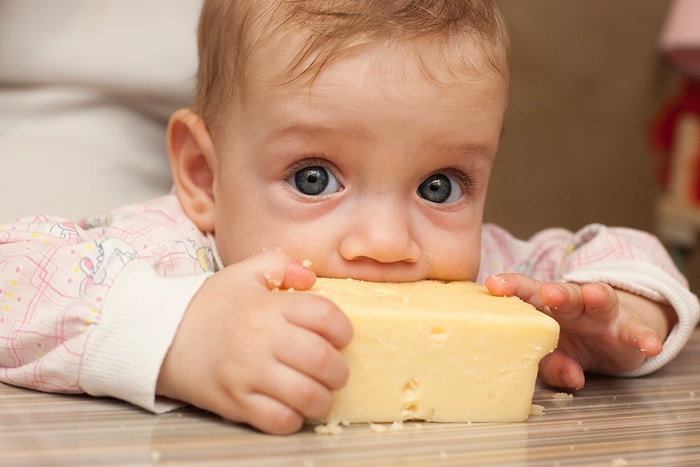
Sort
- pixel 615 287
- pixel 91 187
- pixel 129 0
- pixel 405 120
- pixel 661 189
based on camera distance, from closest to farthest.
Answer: pixel 405 120 < pixel 615 287 < pixel 91 187 < pixel 129 0 < pixel 661 189

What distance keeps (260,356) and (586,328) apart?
349mm

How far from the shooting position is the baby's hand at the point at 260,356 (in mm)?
669

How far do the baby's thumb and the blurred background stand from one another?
1.55 m

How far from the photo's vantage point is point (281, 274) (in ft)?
2.40

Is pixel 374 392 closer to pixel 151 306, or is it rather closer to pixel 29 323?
pixel 151 306

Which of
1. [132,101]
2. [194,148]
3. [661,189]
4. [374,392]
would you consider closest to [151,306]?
[374,392]

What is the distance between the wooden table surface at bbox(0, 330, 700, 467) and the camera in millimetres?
635

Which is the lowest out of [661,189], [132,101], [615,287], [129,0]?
[661,189]

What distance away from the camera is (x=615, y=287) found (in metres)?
0.98

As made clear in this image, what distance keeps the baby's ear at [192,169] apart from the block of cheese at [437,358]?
0.27 metres

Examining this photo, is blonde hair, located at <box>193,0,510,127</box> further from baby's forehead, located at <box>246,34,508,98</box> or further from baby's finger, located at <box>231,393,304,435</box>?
baby's finger, located at <box>231,393,304,435</box>

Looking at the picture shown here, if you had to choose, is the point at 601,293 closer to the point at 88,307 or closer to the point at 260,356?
the point at 260,356

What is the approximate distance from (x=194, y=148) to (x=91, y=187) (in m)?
0.25

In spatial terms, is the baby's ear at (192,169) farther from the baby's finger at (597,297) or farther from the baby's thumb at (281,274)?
the baby's finger at (597,297)
